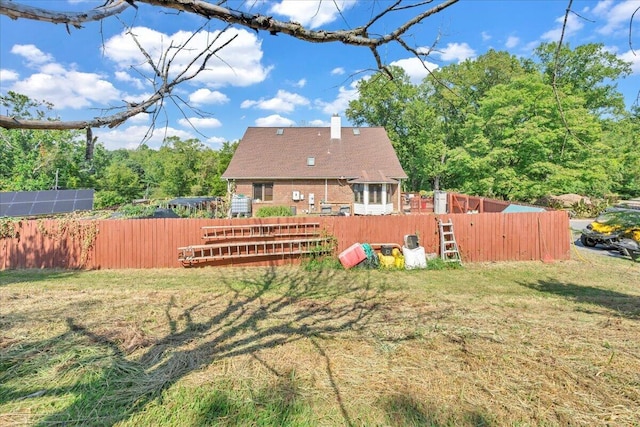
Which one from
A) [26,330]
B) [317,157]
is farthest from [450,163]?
[26,330]

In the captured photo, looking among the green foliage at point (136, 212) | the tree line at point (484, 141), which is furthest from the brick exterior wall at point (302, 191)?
the green foliage at point (136, 212)

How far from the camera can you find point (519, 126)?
60.6 feet

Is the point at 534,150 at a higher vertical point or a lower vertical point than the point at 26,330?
higher

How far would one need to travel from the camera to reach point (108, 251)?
9.16 m

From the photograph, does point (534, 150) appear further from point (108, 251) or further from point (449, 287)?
point (108, 251)

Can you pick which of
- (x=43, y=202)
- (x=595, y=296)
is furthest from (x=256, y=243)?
(x=43, y=202)

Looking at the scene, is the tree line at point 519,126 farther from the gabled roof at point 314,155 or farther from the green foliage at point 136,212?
the green foliage at point 136,212

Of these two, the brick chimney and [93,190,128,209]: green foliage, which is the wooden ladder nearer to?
the brick chimney

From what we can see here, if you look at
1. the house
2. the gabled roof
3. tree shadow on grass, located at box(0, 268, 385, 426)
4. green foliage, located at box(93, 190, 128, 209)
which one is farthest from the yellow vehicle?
green foliage, located at box(93, 190, 128, 209)

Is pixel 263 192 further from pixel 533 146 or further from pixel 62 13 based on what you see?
pixel 62 13

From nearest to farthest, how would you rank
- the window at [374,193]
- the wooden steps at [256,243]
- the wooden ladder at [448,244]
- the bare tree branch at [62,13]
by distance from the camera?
the bare tree branch at [62,13], the wooden steps at [256,243], the wooden ladder at [448,244], the window at [374,193]

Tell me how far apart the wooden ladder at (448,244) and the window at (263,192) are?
43.0ft

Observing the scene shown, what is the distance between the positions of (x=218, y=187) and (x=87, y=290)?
26754mm

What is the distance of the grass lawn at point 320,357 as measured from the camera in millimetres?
2744
